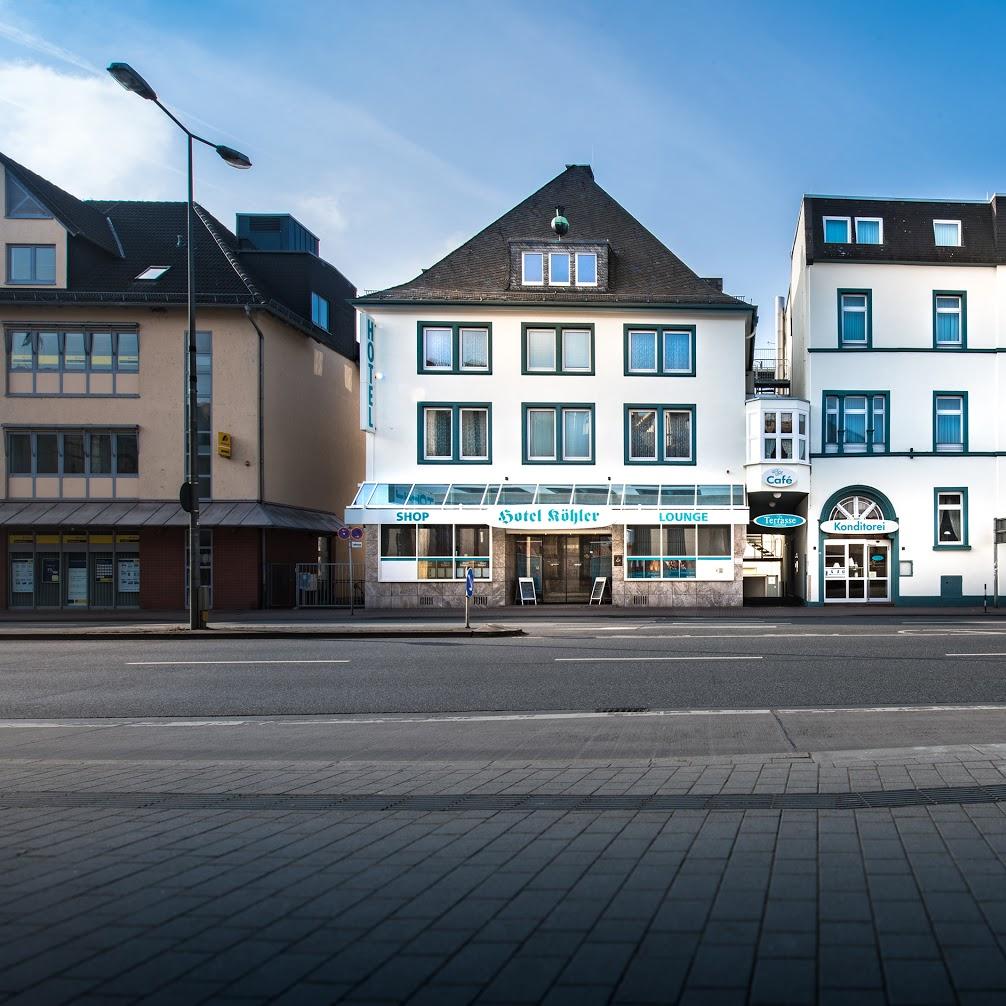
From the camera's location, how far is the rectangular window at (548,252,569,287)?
3619 centimetres

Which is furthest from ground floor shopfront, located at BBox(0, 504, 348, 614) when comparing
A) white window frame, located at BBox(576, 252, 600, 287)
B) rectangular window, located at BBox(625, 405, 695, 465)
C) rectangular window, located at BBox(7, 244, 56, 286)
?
white window frame, located at BBox(576, 252, 600, 287)

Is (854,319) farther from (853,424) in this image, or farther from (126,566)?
(126,566)

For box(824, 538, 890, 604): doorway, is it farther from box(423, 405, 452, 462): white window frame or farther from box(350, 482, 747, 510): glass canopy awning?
box(423, 405, 452, 462): white window frame

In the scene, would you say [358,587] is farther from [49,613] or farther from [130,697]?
[130,697]

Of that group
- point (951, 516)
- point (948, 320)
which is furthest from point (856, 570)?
point (948, 320)

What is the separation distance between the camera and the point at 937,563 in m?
34.4

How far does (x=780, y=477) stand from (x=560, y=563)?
7.78 metres

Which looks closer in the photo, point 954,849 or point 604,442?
point 954,849

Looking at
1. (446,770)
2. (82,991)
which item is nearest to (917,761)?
(446,770)

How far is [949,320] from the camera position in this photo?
3500 centimetres

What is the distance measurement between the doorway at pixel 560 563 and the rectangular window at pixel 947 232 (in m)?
15.3

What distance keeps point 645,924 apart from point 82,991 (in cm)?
207

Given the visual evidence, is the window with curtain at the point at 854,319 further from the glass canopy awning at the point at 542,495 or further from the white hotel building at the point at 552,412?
the glass canopy awning at the point at 542,495

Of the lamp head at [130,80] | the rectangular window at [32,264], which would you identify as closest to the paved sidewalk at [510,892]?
the lamp head at [130,80]
